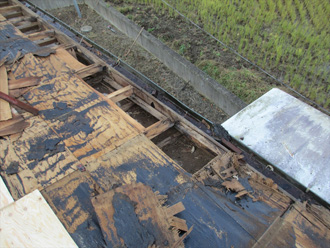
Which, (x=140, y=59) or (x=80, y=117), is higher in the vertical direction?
(x=140, y=59)

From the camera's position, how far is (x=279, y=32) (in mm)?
6016

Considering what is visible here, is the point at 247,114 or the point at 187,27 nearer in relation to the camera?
the point at 247,114

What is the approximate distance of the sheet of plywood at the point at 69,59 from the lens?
454 cm

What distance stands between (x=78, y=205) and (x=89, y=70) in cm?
262

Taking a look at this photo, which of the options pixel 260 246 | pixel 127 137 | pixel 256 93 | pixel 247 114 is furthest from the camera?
pixel 256 93

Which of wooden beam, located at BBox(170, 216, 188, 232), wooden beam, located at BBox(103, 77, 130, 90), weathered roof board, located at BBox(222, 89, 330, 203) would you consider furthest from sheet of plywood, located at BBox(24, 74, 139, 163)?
weathered roof board, located at BBox(222, 89, 330, 203)

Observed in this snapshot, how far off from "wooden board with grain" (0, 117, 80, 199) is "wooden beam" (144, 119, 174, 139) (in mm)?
1007

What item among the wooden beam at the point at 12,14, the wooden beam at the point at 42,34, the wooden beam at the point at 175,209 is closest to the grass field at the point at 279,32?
the wooden beam at the point at 42,34

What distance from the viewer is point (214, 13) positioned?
6.78m

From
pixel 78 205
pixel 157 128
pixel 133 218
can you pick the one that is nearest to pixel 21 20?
pixel 157 128

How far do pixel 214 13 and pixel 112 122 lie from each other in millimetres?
4881

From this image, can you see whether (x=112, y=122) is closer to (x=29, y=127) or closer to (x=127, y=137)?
(x=127, y=137)

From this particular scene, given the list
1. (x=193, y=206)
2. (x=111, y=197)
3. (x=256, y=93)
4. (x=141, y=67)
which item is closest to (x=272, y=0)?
(x=256, y=93)

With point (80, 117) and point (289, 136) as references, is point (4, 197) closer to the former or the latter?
point (80, 117)
